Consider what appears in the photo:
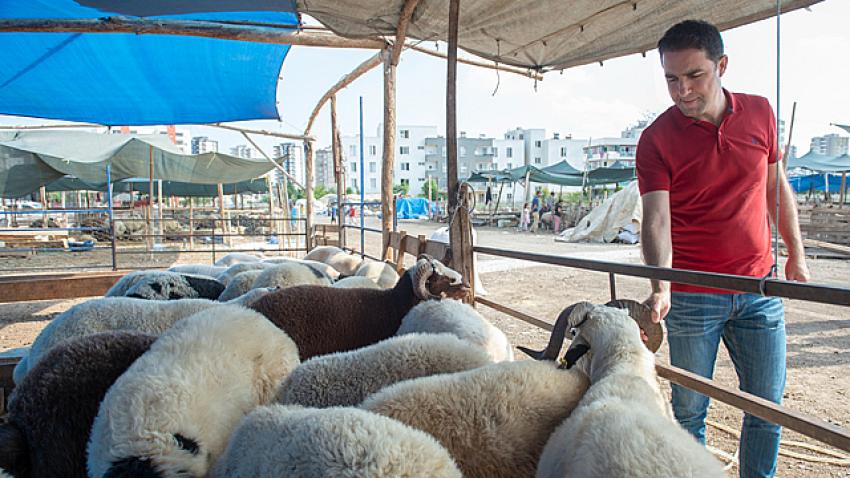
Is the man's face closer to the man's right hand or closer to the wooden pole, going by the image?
the man's right hand

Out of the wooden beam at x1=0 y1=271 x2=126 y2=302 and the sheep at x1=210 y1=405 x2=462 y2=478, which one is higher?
the sheep at x1=210 y1=405 x2=462 y2=478

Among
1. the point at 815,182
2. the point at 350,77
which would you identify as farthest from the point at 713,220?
the point at 815,182

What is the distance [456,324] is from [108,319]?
196 centimetres

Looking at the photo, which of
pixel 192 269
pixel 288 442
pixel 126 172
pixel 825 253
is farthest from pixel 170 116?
pixel 825 253

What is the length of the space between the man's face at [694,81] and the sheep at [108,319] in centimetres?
273

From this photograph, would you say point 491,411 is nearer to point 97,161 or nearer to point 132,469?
point 132,469

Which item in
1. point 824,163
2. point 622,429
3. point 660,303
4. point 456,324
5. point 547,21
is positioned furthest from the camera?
point 824,163

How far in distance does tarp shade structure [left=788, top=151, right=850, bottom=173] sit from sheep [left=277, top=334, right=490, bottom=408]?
30242 millimetres

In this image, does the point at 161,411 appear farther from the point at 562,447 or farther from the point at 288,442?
the point at 562,447

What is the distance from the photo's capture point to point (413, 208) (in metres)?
44.2

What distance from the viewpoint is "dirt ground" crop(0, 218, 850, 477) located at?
4.02 meters

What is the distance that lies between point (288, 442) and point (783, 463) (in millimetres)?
3661

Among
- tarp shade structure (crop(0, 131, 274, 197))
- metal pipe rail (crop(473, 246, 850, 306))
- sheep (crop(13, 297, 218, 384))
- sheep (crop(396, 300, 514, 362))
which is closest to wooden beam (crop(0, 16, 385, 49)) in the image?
sheep (crop(13, 297, 218, 384))

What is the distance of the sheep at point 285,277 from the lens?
4059mm
